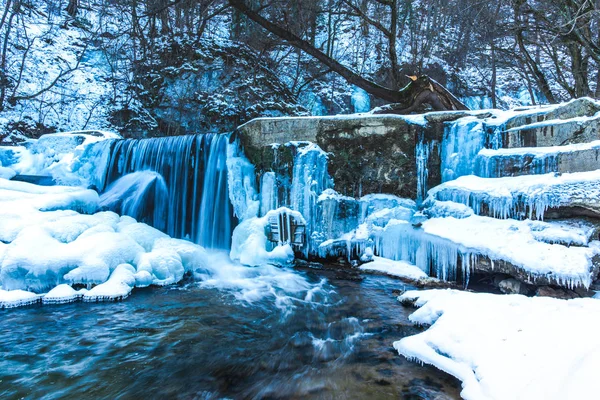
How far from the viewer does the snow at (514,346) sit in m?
1.76

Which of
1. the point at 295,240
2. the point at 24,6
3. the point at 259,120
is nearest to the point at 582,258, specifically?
the point at 295,240

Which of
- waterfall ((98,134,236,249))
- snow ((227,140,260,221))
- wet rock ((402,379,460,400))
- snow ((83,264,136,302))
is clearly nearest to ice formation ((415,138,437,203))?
snow ((227,140,260,221))

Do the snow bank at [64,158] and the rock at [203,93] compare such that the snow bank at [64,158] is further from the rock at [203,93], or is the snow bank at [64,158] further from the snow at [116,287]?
the snow at [116,287]

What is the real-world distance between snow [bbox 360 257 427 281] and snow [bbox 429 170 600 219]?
1.26 metres

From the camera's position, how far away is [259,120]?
6723 millimetres

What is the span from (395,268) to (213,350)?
339 cm

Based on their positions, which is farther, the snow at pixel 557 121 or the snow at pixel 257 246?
the snow at pixel 257 246

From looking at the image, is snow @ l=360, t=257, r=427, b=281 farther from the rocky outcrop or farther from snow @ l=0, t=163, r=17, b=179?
snow @ l=0, t=163, r=17, b=179

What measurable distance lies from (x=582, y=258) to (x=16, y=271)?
677 centimetres

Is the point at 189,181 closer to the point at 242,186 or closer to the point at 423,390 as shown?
the point at 242,186

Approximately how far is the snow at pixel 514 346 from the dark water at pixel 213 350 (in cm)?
19

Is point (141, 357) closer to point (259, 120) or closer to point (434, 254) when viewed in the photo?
point (434, 254)

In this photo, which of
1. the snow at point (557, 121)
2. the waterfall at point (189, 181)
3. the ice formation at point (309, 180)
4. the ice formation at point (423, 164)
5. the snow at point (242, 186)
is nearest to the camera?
the snow at point (557, 121)

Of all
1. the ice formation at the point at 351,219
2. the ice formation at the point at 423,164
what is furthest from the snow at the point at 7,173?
the ice formation at the point at 423,164
